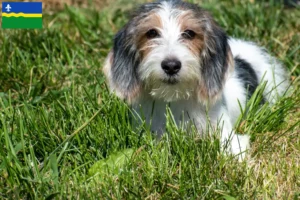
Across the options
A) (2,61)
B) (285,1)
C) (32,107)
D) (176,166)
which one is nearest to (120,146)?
(176,166)

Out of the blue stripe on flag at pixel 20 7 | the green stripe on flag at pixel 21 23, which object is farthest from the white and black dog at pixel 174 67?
the blue stripe on flag at pixel 20 7

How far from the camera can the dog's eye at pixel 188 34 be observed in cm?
464

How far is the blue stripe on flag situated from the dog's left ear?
2754mm

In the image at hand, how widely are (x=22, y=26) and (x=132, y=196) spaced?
3.25 meters

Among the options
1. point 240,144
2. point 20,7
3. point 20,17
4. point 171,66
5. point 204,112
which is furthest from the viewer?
point 20,7

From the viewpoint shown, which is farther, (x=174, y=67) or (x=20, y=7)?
(x=20, y=7)

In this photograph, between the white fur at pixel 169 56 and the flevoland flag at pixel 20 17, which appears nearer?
the white fur at pixel 169 56

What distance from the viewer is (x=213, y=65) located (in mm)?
4820

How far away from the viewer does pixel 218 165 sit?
4.19 meters

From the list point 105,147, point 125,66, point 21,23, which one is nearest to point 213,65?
point 125,66

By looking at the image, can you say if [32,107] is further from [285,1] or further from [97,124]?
[285,1]

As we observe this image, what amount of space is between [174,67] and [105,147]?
2.58ft

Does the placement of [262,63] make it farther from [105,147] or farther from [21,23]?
[21,23]

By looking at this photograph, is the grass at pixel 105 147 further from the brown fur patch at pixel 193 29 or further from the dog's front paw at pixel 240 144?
the brown fur patch at pixel 193 29
